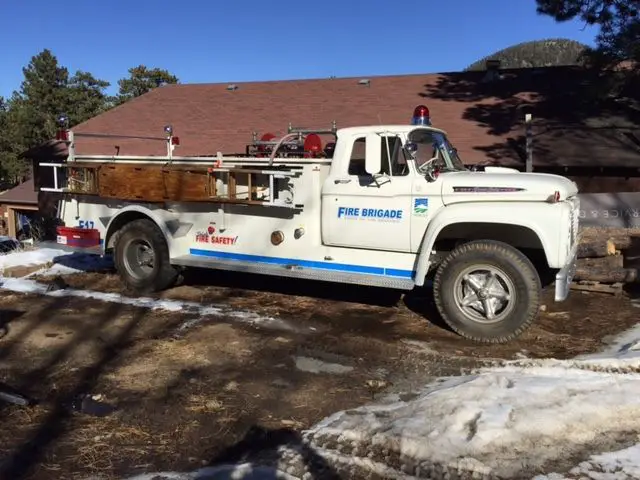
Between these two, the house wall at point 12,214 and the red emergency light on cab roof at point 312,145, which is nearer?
the red emergency light on cab roof at point 312,145

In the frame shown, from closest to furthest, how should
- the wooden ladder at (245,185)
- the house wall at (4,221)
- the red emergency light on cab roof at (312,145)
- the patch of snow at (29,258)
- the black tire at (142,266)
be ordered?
the wooden ladder at (245,185)
the red emergency light on cab roof at (312,145)
the black tire at (142,266)
the patch of snow at (29,258)
the house wall at (4,221)

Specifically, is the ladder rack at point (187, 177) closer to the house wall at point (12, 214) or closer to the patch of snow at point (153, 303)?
the patch of snow at point (153, 303)

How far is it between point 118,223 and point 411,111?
34.6 feet

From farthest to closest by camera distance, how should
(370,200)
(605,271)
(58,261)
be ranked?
(58,261) → (605,271) → (370,200)

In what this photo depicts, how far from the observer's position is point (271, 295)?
797cm

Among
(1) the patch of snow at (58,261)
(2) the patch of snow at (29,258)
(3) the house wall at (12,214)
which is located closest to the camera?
(1) the patch of snow at (58,261)

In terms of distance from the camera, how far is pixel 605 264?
7766 millimetres

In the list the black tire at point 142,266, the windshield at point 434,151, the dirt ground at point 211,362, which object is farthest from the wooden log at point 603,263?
the black tire at point 142,266

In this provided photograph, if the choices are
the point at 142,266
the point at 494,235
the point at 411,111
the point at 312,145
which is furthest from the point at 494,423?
the point at 411,111

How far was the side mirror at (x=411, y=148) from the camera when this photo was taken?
6371 millimetres

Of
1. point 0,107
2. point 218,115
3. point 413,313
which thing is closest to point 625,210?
point 413,313

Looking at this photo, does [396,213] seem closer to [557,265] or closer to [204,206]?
[557,265]

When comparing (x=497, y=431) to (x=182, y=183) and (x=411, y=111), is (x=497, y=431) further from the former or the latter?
(x=411, y=111)

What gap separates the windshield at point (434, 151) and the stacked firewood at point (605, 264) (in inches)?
83.7
